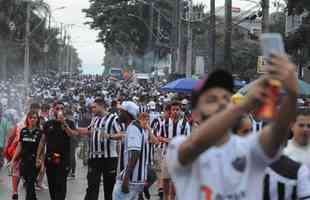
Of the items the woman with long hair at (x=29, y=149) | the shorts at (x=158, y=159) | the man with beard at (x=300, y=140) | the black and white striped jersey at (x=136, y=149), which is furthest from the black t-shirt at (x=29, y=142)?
the man with beard at (x=300, y=140)

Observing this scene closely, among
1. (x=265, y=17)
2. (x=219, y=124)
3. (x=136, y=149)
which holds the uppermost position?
(x=265, y=17)

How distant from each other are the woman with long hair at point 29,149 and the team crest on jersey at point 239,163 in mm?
9273

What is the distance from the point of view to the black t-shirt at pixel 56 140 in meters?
12.7

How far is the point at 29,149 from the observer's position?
524 inches

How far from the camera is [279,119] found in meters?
3.88

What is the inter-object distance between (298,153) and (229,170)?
6.65ft

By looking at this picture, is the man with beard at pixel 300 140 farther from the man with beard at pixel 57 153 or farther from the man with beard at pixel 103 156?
the man with beard at pixel 57 153

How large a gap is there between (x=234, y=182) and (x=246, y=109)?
0.45m

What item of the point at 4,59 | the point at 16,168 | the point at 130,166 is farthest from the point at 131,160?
the point at 4,59

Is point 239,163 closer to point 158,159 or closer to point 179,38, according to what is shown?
point 158,159

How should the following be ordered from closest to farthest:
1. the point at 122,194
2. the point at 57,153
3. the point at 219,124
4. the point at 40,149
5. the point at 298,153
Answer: the point at 219,124 → the point at 298,153 → the point at 122,194 → the point at 57,153 → the point at 40,149

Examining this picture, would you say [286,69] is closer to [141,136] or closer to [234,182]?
[234,182]

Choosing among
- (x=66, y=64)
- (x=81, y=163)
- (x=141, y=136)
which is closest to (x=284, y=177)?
(x=141, y=136)

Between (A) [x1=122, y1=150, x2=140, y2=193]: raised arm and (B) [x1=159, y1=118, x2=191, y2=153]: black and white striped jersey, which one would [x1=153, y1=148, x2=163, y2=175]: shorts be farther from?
(A) [x1=122, y1=150, x2=140, y2=193]: raised arm
